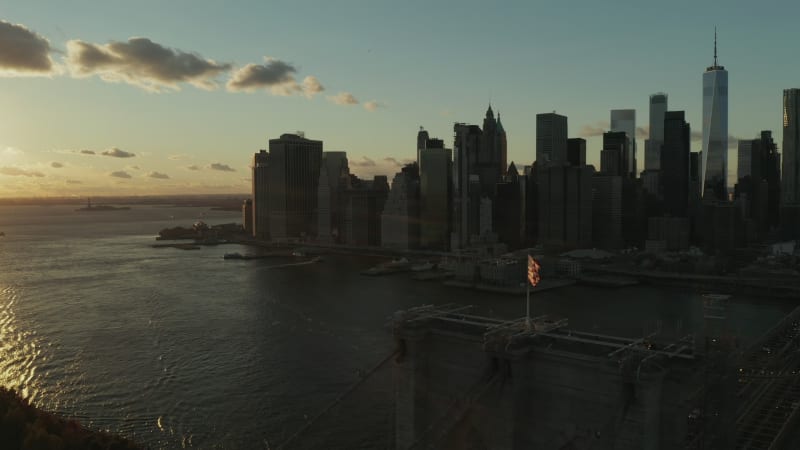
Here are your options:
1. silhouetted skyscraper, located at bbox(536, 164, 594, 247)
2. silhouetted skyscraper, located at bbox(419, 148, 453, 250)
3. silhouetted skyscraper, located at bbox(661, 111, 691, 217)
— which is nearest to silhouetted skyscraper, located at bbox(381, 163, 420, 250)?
silhouetted skyscraper, located at bbox(419, 148, 453, 250)

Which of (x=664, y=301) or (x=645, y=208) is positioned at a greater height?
(x=645, y=208)

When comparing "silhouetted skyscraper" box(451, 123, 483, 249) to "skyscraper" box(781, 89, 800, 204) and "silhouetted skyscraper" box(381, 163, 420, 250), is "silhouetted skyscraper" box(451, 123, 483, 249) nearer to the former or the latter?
"silhouetted skyscraper" box(381, 163, 420, 250)

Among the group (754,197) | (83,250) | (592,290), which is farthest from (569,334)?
(754,197)

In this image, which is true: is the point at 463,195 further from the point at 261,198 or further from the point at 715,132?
the point at 715,132

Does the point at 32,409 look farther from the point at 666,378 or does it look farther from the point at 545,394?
the point at 666,378

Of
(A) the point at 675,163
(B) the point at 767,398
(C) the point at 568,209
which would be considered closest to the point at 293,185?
(C) the point at 568,209

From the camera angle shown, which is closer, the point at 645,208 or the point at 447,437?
the point at 447,437

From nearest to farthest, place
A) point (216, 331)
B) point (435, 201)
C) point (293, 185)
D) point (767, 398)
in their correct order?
point (767, 398) → point (216, 331) → point (435, 201) → point (293, 185)
